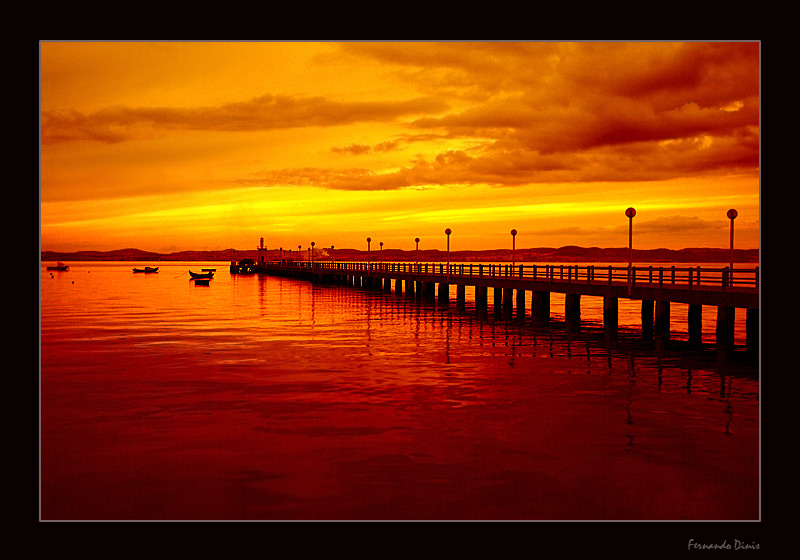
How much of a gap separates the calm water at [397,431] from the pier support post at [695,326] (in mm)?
774

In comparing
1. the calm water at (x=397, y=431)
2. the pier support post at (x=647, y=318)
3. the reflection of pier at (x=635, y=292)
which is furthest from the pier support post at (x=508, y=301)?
the calm water at (x=397, y=431)

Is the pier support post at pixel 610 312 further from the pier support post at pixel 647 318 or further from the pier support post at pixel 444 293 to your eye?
the pier support post at pixel 444 293

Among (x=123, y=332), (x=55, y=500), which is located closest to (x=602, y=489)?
(x=55, y=500)

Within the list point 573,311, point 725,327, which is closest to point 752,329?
point 725,327

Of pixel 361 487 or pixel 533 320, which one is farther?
pixel 533 320

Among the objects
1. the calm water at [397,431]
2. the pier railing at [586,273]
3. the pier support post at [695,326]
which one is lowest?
the calm water at [397,431]

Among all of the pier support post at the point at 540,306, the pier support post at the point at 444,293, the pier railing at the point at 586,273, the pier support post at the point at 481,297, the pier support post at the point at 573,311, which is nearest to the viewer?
the pier railing at the point at 586,273

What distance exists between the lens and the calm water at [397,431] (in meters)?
11.4

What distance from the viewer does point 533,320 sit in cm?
4344

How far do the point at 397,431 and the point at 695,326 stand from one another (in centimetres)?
2097

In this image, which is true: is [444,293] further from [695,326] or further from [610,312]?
[695,326]

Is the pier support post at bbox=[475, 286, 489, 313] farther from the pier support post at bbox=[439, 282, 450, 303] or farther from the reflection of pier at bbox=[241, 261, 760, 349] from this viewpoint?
the pier support post at bbox=[439, 282, 450, 303]

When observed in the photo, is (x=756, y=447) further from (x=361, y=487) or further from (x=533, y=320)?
(x=533, y=320)
